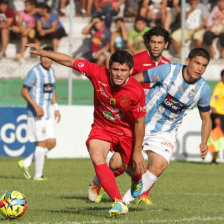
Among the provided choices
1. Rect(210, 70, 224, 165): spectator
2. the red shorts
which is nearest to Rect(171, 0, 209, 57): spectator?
Rect(210, 70, 224, 165): spectator

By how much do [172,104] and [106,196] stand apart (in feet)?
6.50

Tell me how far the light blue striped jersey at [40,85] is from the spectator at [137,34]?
5297 millimetres

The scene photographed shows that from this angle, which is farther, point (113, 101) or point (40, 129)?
point (40, 129)

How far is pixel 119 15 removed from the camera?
709 inches

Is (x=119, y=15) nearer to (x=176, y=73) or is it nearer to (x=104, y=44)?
(x=104, y=44)

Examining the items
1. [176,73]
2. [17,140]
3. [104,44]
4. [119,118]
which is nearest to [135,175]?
[119,118]

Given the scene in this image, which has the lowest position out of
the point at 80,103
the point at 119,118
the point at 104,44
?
the point at 80,103

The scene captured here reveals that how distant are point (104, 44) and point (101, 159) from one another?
1028cm

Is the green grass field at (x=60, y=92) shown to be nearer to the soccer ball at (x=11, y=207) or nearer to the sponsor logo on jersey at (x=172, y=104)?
the sponsor logo on jersey at (x=172, y=104)

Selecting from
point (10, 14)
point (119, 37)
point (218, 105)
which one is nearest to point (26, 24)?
point (10, 14)

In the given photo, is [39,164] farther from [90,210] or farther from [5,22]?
[5,22]

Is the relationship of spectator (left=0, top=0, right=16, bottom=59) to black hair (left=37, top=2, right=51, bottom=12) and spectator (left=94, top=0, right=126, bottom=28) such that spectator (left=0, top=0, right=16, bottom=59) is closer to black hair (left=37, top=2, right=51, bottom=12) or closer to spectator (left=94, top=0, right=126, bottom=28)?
black hair (left=37, top=2, right=51, bottom=12)

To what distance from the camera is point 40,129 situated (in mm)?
11320

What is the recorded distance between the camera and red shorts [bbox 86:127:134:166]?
22.7 ft
